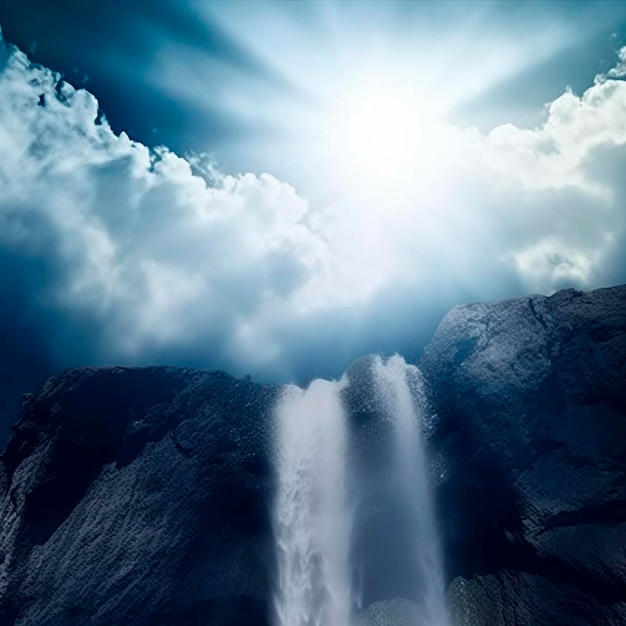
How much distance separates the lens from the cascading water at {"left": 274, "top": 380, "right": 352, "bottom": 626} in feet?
62.5

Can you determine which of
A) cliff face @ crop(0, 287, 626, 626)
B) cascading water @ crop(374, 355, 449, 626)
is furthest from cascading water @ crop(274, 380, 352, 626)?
cascading water @ crop(374, 355, 449, 626)

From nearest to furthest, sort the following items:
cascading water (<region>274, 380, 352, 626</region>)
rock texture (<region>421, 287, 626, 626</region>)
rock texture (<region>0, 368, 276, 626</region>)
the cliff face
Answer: rock texture (<region>421, 287, 626, 626</region>) → the cliff face → cascading water (<region>274, 380, 352, 626</region>) → rock texture (<region>0, 368, 276, 626</region>)

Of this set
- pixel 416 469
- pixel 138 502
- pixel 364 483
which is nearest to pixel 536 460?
pixel 416 469

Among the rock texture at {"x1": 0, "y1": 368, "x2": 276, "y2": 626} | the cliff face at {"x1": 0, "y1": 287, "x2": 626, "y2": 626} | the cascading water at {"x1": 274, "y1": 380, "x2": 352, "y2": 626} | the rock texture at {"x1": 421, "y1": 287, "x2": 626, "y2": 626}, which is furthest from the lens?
the rock texture at {"x1": 0, "y1": 368, "x2": 276, "y2": 626}

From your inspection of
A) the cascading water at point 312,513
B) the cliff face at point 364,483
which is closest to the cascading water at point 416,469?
the cliff face at point 364,483

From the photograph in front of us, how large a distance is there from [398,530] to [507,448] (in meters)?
6.72

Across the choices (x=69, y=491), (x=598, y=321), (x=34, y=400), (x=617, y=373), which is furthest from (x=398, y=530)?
(x=34, y=400)

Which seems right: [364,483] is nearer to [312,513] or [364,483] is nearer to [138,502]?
[312,513]

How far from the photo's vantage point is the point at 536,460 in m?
19.7

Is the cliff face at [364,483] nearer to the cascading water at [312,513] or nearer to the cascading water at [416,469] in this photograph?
the cascading water at [416,469]

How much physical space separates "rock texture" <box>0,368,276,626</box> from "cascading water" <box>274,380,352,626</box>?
0.93 meters

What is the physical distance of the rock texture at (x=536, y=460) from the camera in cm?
1636

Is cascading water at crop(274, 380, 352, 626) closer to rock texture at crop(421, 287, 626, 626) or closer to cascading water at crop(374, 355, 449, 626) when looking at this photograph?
cascading water at crop(374, 355, 449, 626)

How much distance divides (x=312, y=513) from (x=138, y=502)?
986cm
